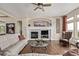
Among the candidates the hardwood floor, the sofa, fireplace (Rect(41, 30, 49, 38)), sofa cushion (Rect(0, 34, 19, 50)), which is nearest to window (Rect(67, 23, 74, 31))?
the hardwood floor

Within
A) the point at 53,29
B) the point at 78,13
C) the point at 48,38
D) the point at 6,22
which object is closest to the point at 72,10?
the point at 78,13

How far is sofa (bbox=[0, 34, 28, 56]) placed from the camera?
2.32 meters

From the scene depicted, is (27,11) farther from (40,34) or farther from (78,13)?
(78,13)

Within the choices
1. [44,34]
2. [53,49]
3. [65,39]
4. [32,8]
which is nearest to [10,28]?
[32,8]

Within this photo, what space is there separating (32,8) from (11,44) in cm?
82

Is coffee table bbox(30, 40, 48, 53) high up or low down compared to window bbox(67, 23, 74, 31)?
down

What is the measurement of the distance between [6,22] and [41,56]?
3.04 feet

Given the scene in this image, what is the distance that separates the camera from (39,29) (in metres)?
2.71

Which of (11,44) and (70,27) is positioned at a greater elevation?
(70,27)

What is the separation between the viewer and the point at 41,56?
2262 millimetres

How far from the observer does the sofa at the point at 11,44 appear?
7.62 feet

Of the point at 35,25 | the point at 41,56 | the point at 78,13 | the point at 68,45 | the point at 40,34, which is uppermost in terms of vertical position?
the point at 78,13

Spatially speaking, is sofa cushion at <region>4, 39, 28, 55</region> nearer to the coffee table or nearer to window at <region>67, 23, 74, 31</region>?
the coffee table

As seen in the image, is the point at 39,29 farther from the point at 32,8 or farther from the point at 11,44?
the point at 11,44
